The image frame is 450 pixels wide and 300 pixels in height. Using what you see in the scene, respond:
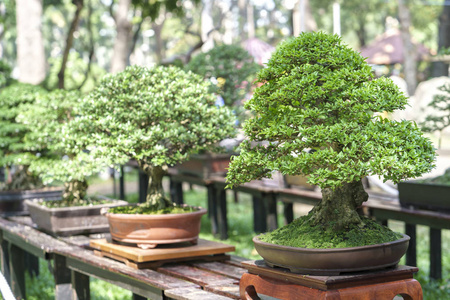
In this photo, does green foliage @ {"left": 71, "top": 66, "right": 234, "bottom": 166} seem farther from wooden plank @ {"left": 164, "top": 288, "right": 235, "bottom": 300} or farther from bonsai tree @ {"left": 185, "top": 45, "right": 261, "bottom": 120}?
bonsai tree @ {"left": 185, "top": 45, "right": 261, "bottom": 120}

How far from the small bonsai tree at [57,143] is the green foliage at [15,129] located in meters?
0.07

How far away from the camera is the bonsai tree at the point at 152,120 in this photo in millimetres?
4000

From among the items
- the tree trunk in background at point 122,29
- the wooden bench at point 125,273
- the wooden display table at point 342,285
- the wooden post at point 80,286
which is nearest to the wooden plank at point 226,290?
the wooden bench at point 125,273

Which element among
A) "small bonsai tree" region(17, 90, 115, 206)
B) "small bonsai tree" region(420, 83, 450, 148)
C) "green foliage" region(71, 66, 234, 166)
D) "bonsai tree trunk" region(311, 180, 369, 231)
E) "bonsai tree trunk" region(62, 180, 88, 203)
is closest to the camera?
"bonsai tree trunk" region(311, 180, 369, 231)

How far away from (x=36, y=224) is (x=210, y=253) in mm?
2195

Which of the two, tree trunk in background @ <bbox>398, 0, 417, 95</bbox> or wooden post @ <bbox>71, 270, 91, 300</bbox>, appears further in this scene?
tree trunk in background @ <bbox>398, 0, 417, 95</bbox>

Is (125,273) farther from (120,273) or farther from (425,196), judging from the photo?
(425,196)

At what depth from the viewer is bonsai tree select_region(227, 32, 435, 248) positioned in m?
2.56

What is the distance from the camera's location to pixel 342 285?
252 centimetres

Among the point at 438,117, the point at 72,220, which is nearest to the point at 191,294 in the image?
the point at 72,220

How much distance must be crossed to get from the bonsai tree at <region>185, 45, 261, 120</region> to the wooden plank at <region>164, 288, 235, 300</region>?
5.67 m

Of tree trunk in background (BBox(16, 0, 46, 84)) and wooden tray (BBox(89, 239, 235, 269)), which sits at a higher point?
tree trunk in background (BBox(16, 0, 46, 84))

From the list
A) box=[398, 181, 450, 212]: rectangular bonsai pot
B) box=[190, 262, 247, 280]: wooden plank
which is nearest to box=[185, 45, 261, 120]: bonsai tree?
box=[398, 181, 450, 212]: rectangular bonsai pot

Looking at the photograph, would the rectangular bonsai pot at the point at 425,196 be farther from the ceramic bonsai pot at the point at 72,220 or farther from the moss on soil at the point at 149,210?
the ceramic bonsai pot at the point at 72,220
